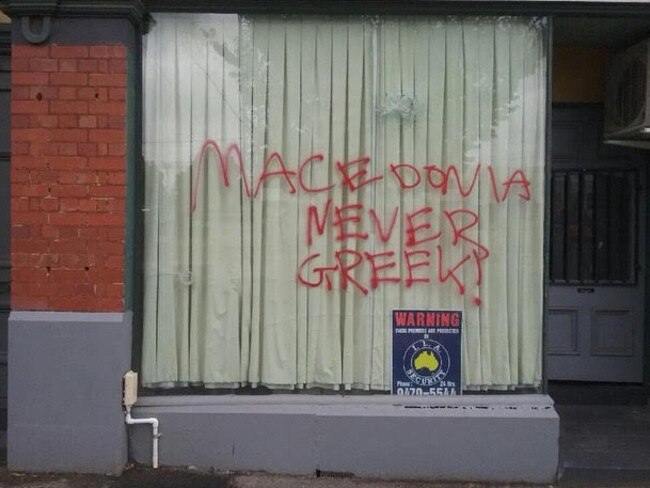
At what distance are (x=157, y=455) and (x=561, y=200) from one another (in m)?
4.13

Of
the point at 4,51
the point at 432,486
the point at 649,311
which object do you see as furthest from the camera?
the point at 649,311

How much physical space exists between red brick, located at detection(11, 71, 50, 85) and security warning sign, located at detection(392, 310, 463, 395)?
2.81 meters

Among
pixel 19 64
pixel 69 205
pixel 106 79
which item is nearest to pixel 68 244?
pixel 69 205

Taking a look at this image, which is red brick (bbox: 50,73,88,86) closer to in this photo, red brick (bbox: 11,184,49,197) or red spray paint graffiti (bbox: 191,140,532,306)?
red brick (bbox: 11,184,49,197)

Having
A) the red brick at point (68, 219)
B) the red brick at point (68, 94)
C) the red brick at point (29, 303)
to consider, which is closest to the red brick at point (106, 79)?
the red brick at point (68, 94)

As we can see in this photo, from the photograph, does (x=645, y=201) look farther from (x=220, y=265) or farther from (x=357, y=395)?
(x=220, y=265)

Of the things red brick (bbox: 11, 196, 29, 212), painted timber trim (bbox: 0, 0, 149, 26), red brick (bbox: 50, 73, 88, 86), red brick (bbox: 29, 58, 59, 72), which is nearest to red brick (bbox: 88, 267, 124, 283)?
red brick (bbox: 11, 196, 29, 212)

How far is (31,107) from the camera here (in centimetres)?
555

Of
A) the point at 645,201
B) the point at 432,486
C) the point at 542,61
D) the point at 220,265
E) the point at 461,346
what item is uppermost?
the point at 542,61

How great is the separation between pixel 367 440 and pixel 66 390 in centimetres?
201

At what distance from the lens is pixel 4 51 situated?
6.47 m

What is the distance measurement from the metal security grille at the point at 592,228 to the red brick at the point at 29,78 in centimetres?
434

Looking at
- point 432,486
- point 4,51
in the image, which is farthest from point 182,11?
point 432,486

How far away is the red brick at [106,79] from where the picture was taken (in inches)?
218
